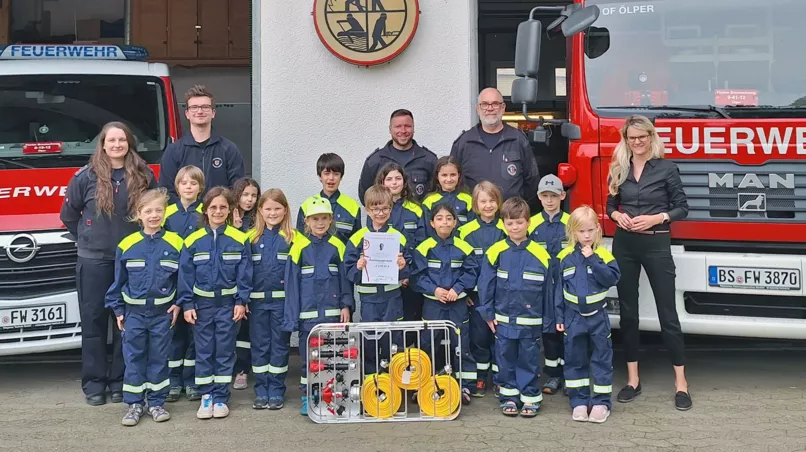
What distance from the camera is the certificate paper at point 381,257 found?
5594mm

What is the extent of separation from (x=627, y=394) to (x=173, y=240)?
3.28m

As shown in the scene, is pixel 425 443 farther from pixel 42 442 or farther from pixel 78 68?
pixel 78 68

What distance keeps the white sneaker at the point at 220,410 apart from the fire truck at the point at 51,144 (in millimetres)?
1297

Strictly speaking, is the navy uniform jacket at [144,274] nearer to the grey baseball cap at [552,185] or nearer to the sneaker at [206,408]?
the sneaker at [206,408]

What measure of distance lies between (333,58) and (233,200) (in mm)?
2273

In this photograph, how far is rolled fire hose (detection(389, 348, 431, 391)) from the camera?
5.50 m

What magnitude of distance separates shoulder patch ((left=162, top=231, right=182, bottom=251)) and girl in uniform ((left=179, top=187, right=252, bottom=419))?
0.15 ft

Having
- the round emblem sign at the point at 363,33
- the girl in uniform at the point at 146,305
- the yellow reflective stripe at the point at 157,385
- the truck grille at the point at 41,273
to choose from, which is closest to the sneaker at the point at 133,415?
the girl in uniform at the point at 146,305

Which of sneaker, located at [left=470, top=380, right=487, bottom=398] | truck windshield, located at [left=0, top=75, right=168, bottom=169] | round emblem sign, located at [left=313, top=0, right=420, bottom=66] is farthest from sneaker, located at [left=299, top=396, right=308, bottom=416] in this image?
round emblem sign, located at [left=313, top=0, right=420, bottom=66]

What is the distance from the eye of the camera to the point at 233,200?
587cm

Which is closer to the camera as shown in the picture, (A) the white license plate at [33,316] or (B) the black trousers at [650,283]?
(B) the black trousers at [650,283]

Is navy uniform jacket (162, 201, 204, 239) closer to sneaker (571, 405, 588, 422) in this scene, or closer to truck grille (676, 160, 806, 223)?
sneaker (571, 405, 588, 422)

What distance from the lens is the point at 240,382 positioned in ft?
20.8

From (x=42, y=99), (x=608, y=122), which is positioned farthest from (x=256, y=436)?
(x=42, y=99)
